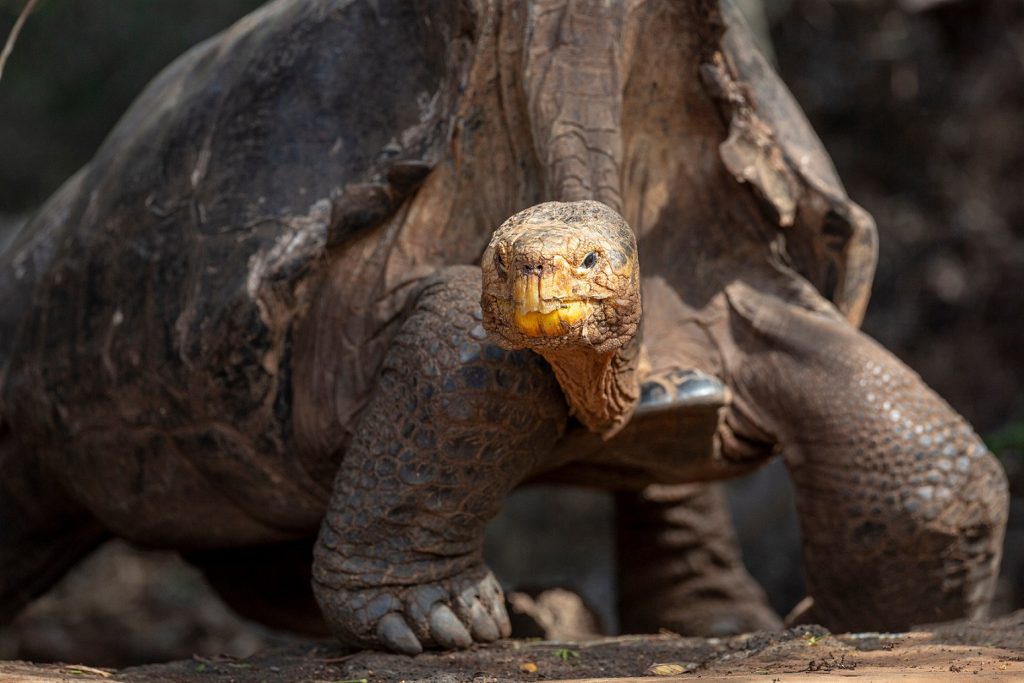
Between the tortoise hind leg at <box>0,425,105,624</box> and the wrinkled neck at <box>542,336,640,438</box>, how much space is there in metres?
2.21

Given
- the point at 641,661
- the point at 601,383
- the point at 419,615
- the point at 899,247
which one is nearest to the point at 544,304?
the point at 601,383

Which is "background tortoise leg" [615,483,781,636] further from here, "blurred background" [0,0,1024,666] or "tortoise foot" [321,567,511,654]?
A: "tortoise foot" [321,567,511,654]

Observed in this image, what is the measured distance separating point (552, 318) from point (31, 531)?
2.90m

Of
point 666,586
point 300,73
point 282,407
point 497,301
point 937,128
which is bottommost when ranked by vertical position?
point 666,586

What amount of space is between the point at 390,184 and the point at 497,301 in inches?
37.8

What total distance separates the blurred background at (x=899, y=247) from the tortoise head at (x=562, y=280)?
3.88 meters

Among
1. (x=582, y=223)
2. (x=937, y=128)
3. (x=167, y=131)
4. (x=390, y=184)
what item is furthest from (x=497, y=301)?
(x=937, y=128)

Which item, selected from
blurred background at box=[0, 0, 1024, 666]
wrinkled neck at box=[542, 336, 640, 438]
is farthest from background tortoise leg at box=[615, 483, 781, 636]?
wrinkled neck at box=[542, 336, 640, 438]

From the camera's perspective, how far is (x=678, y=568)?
5.24 metres

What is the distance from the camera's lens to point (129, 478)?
4.16 meters

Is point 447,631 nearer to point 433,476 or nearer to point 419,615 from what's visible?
point 419,615

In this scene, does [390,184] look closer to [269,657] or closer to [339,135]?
[339,135]

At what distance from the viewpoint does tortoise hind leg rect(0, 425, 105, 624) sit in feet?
15.5

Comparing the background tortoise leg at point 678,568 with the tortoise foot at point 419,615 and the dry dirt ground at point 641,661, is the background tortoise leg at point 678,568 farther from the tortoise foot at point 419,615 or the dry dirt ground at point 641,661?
the tortoise foot at point 419,615
